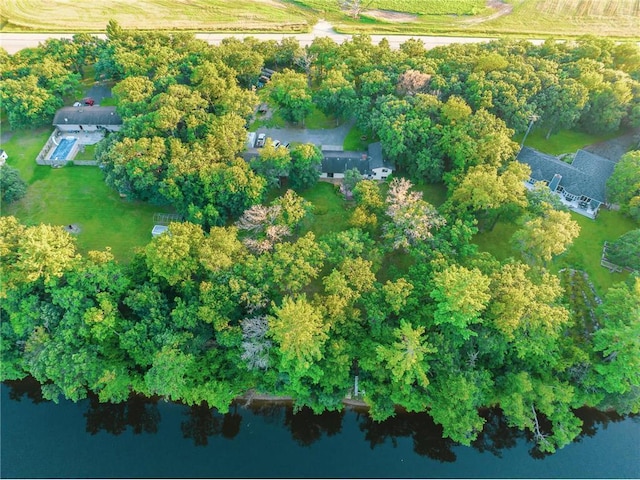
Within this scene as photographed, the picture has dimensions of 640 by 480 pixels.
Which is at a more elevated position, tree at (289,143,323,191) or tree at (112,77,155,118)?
tree at (112,77,155,118)

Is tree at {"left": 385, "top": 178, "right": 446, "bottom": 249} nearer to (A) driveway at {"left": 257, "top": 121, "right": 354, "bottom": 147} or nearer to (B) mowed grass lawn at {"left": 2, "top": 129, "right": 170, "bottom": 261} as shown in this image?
(A) driveway at {"left": 257, "top": 121, "right": 354, "bottom": 147}

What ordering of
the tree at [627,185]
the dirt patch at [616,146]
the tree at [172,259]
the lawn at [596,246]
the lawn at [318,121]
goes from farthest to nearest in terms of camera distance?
the lawn at [318,121], the dirt patch at [616,146], the tree at [627,185], the lawn at [596,246], the tree at [172,259]

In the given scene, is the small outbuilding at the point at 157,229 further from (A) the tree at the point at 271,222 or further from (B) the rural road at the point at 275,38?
(B) the rural road at the point at 275,38

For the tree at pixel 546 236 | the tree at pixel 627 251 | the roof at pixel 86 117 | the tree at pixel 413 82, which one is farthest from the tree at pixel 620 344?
the roof at pixel 86 117

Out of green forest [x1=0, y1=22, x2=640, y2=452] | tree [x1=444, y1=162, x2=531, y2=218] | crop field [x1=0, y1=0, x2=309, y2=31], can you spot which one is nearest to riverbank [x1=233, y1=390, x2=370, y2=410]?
green forest [x1=0, y1=22, x2=640, y2=452]

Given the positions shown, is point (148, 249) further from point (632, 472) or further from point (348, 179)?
point (632, 472)

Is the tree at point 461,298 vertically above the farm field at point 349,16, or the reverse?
the farm field at point 349,16

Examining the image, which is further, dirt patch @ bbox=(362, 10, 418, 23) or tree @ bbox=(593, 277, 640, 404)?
dirt patch @ bbox=(362, 10, 418, 23)
